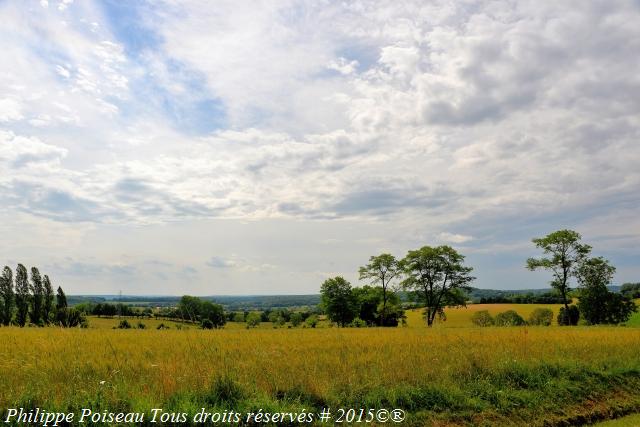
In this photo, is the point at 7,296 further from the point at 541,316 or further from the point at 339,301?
the point at 541,316

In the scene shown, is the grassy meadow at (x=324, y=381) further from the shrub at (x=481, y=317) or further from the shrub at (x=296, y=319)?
the shrub at (x=296, y=319)

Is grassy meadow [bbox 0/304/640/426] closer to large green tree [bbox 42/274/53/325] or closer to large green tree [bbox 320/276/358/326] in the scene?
large green tree [bbox 320/276/358/326]

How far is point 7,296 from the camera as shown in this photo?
67375mm

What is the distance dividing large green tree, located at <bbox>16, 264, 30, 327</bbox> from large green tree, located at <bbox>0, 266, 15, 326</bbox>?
101 cm

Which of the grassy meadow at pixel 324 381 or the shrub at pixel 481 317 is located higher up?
the grassy meadow at pixel 324 381

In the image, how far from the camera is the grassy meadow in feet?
24.2

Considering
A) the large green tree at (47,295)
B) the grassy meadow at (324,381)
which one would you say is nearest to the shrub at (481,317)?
the grassy meadow at (324,381)

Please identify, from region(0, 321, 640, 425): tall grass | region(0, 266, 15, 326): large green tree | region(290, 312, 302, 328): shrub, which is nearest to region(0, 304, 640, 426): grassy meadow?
region(0, 321, 640, 425): tall grass

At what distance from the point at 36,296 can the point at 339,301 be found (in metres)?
52.9

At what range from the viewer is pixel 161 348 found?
1203 centimetres

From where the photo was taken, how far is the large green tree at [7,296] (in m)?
65.7

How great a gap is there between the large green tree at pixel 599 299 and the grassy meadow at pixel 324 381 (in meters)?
52.1

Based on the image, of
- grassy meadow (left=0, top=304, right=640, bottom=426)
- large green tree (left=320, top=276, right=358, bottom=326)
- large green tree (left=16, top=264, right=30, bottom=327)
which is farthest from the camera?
large green tree (left=320, top=276, right=358, bottom=326)

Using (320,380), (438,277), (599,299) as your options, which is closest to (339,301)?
(438,277)
